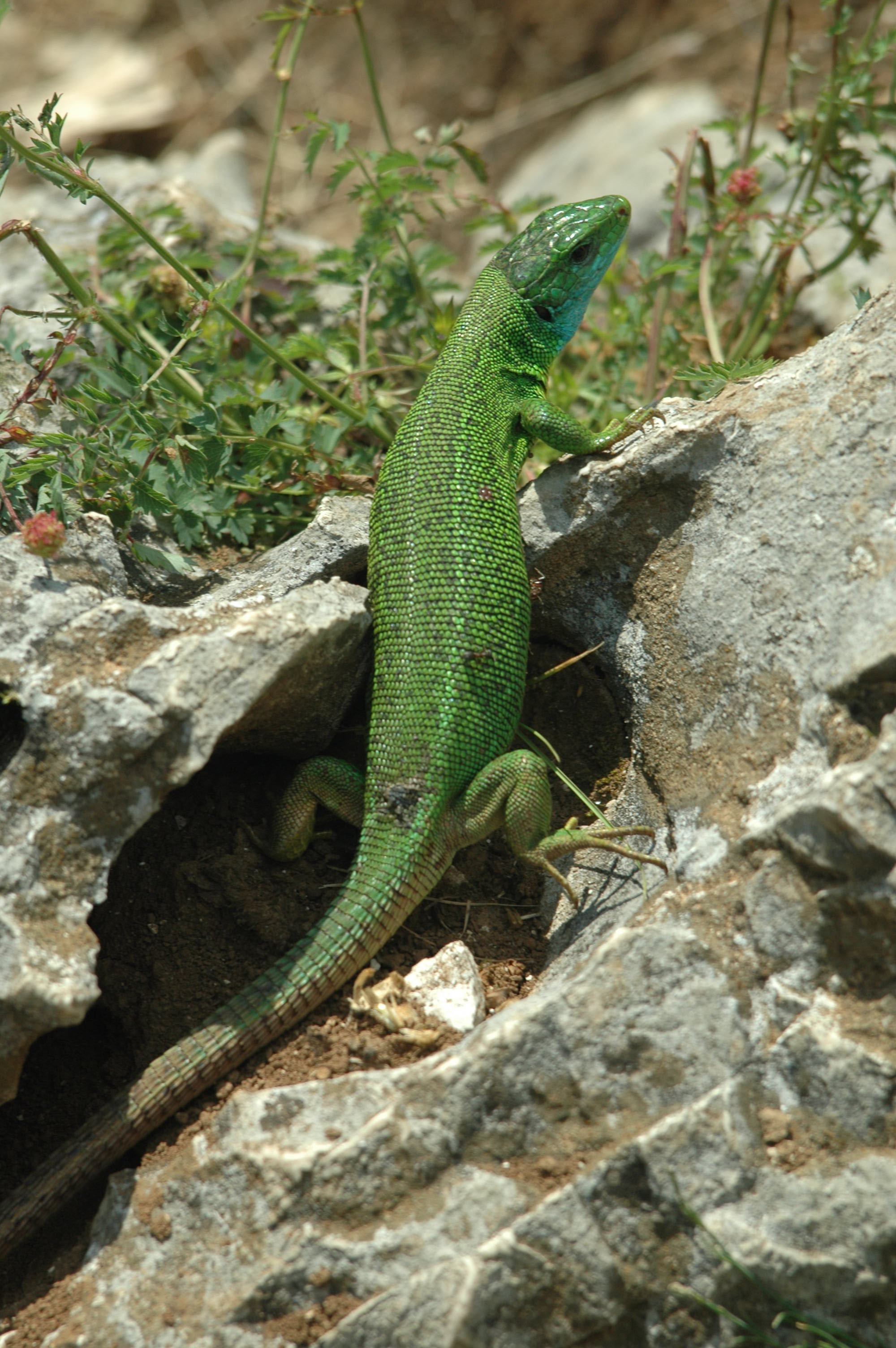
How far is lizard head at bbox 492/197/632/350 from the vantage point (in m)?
4.21

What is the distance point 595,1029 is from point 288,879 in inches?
52.7

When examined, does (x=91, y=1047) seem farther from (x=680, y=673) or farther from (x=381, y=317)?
(x=381, y=317)

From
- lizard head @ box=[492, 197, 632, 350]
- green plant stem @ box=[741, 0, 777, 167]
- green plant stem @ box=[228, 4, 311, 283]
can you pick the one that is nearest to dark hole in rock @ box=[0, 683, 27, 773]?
green plant stem @ box=[228, 4, 311, 283]

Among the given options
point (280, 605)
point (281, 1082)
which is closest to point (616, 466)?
point (280, 605)

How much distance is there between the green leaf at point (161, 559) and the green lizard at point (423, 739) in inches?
25.8

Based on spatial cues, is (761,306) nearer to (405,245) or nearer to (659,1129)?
(405,245)

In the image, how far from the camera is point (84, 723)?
2811mm

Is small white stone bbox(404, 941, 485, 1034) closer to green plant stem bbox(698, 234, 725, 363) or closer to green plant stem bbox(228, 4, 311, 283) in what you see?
green plant stem bbox(228, 4, 311, 283)

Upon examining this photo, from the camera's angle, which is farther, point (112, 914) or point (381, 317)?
point (381, 317)

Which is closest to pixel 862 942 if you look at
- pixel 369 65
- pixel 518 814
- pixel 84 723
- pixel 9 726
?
pixel 518 814

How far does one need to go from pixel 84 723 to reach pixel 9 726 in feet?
1.17

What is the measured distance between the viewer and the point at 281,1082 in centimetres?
291

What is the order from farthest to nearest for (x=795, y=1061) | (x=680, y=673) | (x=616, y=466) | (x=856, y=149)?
(x=856, y=149)
(x=616, y=466)
(x=680, y=673)
(x=795, y=1061)

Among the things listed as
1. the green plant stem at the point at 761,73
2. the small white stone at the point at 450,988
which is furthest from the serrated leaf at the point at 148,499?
the green plant stem at the point at 761,73
